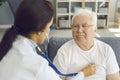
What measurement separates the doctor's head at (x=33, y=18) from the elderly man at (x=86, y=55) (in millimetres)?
725

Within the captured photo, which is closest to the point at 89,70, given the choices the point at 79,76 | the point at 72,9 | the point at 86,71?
the point at 86,71

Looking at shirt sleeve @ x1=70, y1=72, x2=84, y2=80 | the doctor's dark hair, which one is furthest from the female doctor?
shirt sleeve @ x1=70, y1=72, x2=84, y2=80

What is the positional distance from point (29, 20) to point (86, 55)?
0.87 metres

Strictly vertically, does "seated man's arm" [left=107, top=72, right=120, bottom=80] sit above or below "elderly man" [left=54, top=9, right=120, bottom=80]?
below

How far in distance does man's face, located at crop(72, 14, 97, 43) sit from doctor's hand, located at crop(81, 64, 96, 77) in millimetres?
206

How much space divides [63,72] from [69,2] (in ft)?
12.6

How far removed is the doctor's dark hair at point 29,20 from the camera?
38.7 inches

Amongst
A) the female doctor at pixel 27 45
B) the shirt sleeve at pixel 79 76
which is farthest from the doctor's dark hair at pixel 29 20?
the shirt sleeve at pixel 79 76

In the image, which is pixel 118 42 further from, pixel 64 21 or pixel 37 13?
pixel 64 21

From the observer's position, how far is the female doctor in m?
0.93

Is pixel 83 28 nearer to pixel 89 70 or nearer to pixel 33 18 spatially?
pixel 89 70

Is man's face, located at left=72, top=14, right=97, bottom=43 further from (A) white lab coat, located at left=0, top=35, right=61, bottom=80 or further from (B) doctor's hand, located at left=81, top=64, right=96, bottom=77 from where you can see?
(A) white lab coat, located at left=0, top=35, right=61, bottom=80

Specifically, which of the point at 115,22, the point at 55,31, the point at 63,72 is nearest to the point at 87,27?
the point at 63,72

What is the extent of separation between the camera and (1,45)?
1041 millimetres
